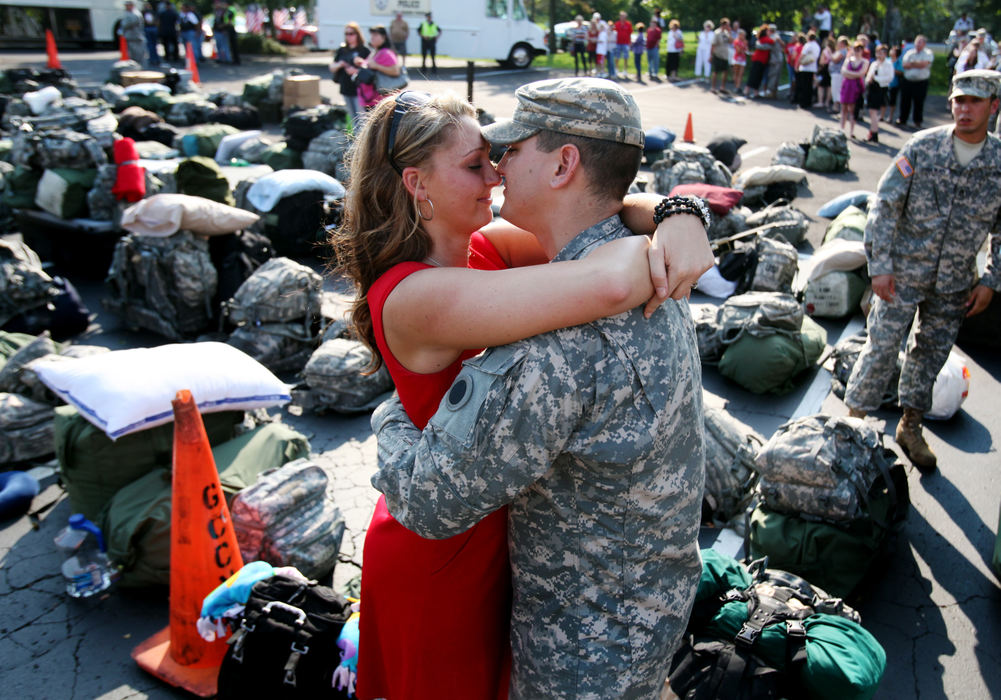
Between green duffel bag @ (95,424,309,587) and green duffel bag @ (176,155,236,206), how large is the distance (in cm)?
432

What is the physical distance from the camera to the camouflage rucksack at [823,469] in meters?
3.73

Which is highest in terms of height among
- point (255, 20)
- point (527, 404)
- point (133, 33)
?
point (255, 20)

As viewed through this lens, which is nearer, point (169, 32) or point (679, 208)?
point (679, 208)

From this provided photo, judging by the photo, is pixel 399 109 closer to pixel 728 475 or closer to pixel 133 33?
pixel 728 475

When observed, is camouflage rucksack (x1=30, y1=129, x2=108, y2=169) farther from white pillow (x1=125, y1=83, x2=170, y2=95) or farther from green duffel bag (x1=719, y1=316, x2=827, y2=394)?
white pillow (x1=125, y1=83, x2=170, y2=95)

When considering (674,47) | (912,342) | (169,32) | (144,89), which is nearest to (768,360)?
(912,342)

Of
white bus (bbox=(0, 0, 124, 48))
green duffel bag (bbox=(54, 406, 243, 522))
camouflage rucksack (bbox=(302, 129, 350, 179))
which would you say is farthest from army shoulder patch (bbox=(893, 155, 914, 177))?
white bus (bbox=(0, 0, 124, 48))

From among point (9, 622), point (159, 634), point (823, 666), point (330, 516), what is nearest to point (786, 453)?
point (823, 666)

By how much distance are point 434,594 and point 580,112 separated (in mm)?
1240

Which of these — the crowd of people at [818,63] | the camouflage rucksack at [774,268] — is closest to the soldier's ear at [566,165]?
the camouflage rucksack at [774,268]

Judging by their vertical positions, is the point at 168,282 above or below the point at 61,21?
below

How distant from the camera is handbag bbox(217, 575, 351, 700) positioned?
9.75 ft

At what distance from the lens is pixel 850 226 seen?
7.84 m

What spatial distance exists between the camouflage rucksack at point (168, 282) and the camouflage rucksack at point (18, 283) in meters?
0.62
